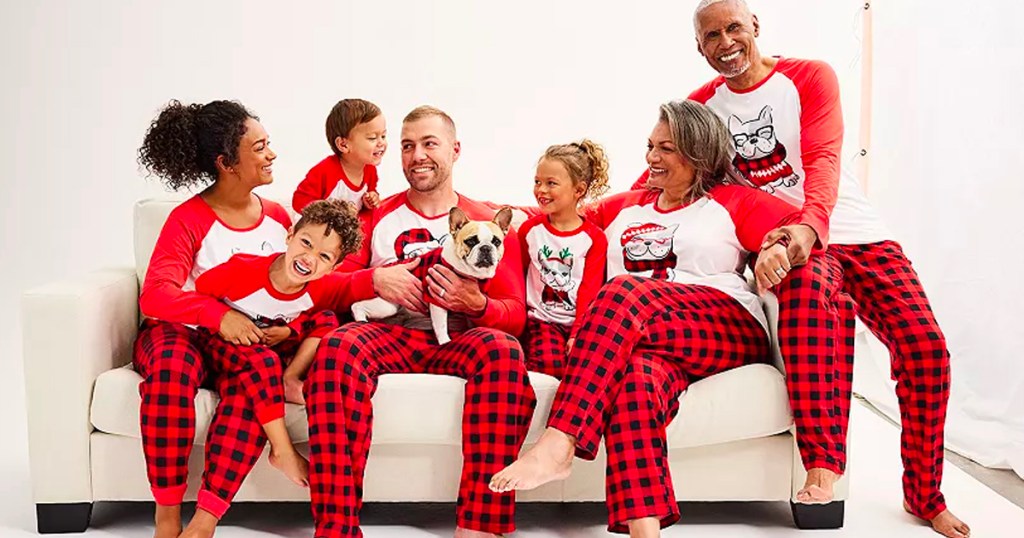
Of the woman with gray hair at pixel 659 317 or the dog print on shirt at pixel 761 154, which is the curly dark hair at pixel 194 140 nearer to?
the woman with gray hair at pixel 659 317

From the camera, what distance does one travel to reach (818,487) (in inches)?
102

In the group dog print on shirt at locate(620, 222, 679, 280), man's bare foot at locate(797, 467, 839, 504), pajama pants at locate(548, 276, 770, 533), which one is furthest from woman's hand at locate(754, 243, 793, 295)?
man's bare foot at locate(797, 467, 839, 504)

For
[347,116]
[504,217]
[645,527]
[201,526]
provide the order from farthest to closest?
1. [347,116]
2. [504,217]
3. [201,526]
4. [645,527]

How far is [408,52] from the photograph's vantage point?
4426 millimetres

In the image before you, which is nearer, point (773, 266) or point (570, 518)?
point (773, 266)

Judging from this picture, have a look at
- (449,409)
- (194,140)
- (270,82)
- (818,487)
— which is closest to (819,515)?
(818,487)

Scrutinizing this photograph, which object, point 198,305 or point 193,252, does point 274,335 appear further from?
point 193,252

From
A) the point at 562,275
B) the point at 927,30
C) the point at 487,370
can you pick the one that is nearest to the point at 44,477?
the point at 487,370

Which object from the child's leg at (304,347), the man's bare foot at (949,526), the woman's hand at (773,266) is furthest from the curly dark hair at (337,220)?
the man's bare foot at (949,526)

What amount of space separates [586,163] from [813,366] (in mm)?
780

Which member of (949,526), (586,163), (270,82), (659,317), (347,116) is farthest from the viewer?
(270,82)

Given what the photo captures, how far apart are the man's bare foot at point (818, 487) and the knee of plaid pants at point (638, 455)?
0.31 meters

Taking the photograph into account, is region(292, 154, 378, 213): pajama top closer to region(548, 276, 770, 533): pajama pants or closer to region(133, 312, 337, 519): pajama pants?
region(133, 312, 337, 519): pajama pants

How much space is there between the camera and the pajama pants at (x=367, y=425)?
8.39 ft
